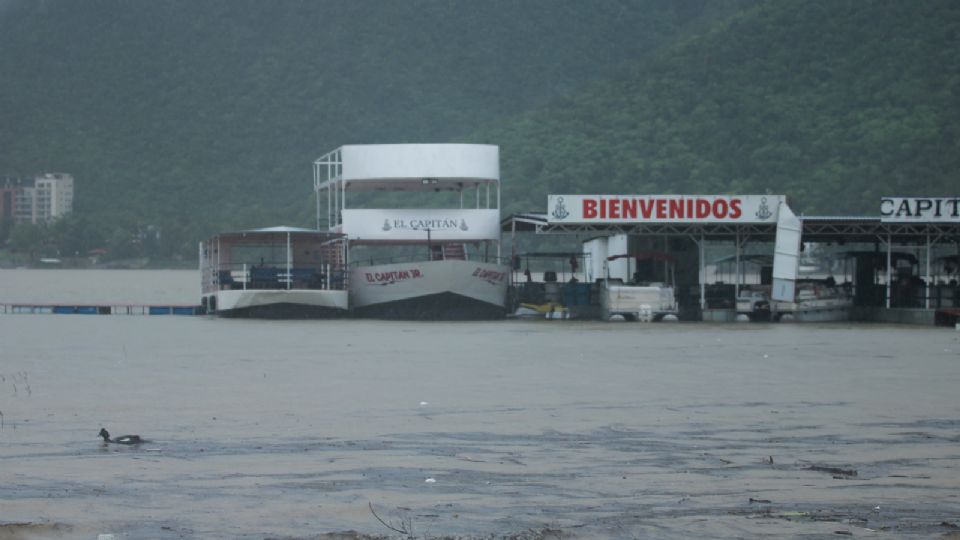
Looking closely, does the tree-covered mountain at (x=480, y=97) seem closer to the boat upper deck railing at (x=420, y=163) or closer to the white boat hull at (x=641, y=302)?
the boat upper deck railing at (x=420, y=163)

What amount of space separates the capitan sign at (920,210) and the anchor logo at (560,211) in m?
8.35

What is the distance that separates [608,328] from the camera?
3756 cm

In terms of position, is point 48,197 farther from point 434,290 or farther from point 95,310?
point 434,290

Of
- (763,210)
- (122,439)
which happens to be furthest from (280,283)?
(122,439)

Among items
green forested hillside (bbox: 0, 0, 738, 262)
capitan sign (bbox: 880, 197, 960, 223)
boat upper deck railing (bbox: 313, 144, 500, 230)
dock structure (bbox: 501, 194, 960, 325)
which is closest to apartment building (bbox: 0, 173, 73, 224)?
green forested hillside (bbox: 0, 0, 738, 262)

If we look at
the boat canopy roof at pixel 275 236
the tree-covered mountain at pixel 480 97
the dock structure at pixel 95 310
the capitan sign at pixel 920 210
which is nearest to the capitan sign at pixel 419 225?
the boat canopy roof at pixel 275 236

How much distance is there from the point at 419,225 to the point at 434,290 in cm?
353

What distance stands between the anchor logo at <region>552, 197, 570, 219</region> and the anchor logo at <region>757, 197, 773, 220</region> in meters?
5.17

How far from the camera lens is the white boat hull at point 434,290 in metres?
43.2

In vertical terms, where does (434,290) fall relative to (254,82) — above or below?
below

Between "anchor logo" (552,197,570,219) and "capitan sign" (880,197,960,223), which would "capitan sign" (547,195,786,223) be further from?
"capitan sign" (880,197,960,223)

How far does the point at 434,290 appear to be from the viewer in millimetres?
43375

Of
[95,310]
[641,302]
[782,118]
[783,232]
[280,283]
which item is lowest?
[95,310]

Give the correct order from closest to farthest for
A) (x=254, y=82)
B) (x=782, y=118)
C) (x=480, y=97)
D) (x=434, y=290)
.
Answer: (x=434, y=290) < (x=782, y=118) < (x=480, y=97) < (x=254, y=82)
